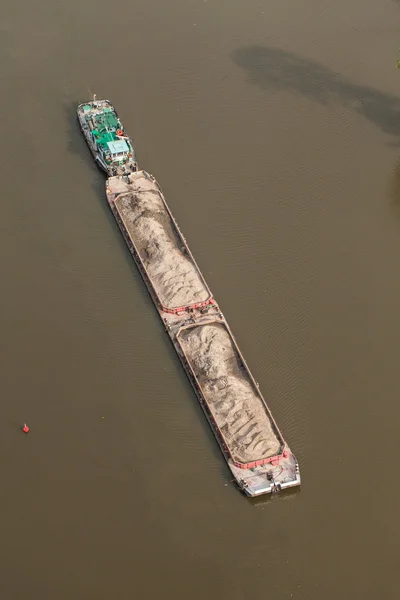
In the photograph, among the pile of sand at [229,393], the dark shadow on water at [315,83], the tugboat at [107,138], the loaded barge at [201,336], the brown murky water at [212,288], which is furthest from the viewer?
the dark shadow on water at [315,83]

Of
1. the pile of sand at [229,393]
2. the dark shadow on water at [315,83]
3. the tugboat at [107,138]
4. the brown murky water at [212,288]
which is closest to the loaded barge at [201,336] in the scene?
the pile of sand at [229,393]

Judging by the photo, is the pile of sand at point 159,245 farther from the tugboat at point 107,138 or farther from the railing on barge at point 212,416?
the railing on barge at point 212,416

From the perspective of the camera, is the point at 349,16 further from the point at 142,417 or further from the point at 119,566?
the point at 119,566

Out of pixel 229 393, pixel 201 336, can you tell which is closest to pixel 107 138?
pixel 201 336

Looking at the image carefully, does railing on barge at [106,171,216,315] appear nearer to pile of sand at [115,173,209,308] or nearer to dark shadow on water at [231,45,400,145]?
pile of sand at [115,173,209,308]

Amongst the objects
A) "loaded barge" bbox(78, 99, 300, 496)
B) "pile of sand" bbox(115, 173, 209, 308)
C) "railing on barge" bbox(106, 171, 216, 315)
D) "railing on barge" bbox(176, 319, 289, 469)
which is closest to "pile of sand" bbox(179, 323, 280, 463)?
"loaded barge" bbox(78, 99, 300, 496)

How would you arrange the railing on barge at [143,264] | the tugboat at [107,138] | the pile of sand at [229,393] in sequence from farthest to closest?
the tugboat at [107,138] < the railing on barge at [143,264] < the pile of sand at [229,393]
